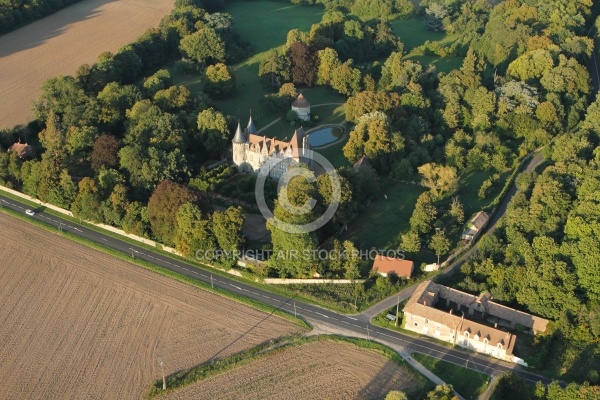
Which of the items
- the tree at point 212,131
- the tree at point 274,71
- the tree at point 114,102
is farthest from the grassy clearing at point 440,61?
the tree at point 114,102

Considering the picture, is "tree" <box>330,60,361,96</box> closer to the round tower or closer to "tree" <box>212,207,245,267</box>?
the round tower

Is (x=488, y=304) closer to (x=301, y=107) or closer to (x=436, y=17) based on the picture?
(x=301, y=107)

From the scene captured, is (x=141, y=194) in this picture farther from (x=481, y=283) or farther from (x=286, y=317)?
(x=481, y=283)

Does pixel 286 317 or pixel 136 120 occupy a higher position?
pixel 136 120

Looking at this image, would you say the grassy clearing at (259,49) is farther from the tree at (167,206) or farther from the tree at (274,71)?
the tree at (167,206)

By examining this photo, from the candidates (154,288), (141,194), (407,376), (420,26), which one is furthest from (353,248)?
(420,26)

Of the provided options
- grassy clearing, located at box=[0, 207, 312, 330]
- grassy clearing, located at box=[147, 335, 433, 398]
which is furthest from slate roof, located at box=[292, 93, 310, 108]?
grassy clearing, located at box=[147, 335, 433, 398]

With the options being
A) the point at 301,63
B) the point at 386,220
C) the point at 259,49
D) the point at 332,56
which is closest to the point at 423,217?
the point at 386,220
